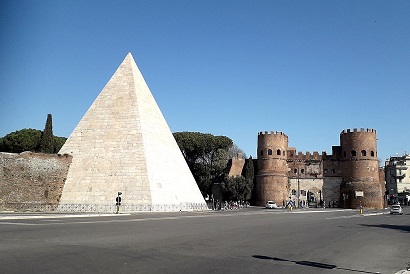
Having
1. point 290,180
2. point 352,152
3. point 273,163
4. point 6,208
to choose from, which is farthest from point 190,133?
point 6,208

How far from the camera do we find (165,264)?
6777mm

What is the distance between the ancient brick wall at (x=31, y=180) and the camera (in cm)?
2598

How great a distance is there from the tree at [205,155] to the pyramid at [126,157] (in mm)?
23814

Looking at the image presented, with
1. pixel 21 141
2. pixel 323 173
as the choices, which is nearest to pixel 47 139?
pixel 21 141

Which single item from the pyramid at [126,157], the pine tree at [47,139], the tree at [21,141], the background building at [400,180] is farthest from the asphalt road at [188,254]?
the background building at [400,180]

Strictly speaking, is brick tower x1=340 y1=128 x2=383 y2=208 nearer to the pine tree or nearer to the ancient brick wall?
the pine tree

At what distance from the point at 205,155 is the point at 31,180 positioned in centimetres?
3273

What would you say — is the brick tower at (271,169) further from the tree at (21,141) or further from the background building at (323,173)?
the tree at (21,141)

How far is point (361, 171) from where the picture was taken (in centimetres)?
5288

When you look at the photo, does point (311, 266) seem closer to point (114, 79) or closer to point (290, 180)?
point (114, 79)

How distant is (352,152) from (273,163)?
10119 mm

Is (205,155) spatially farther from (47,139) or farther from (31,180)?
(31,180)

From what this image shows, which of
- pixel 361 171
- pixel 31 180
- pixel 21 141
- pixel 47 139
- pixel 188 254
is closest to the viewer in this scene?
Answer: pixel 188 254

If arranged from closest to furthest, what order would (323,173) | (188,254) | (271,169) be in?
1. (188,254)
2. (271,169)
3. (323,173)
